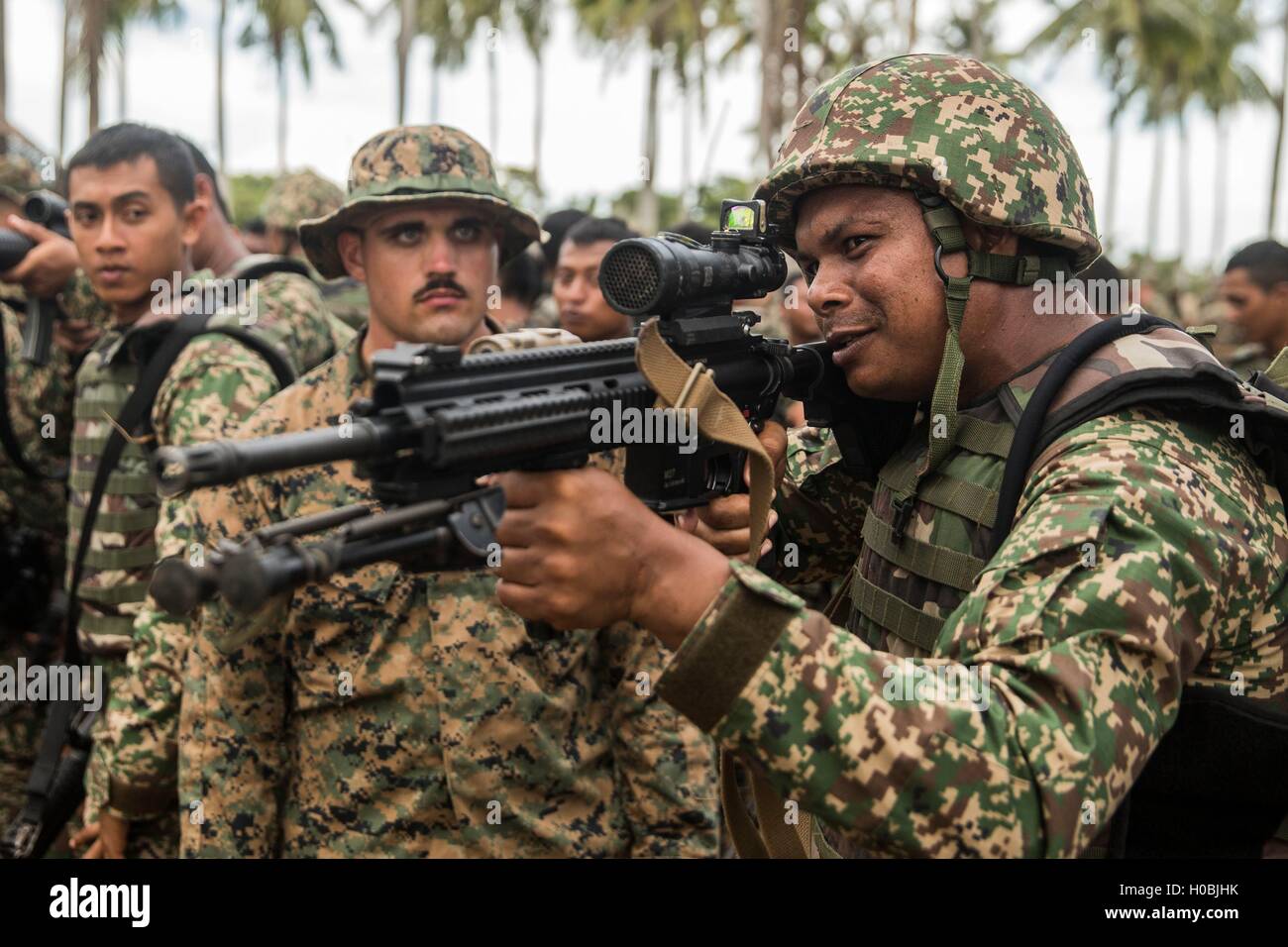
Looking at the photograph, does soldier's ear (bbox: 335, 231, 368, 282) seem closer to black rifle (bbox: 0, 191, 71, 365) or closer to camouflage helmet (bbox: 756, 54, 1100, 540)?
black rifle (bbox: 0, 191, 71, 365)

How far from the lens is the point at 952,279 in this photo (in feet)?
7.56

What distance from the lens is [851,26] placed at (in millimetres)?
26797

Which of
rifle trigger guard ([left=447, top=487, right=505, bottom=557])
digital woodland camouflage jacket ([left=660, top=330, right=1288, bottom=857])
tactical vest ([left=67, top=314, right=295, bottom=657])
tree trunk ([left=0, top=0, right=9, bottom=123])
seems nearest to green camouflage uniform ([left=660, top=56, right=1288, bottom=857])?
digital woodland camouflage jacket ([left=660, top=330, right=1288, bottom=857])

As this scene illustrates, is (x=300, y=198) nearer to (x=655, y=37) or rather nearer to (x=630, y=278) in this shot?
(x=630, y=278)

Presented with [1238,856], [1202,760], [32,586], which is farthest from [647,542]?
[32,586]

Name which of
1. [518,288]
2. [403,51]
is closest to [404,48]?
[403,51]

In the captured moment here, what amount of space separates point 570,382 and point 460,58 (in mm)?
46845

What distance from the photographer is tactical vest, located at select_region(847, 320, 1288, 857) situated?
6.55 ft

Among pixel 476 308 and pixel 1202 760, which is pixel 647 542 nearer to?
pixel 1202 760

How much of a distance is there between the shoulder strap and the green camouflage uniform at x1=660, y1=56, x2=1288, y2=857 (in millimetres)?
29

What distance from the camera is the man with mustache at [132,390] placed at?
11.6ft

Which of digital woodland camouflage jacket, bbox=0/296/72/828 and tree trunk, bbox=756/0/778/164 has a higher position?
tree trunk, bbox=756/0/778/164

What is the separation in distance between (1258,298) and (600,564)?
668 cm

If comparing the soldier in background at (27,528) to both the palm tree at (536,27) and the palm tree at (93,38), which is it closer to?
the palm tree at (93,38)
